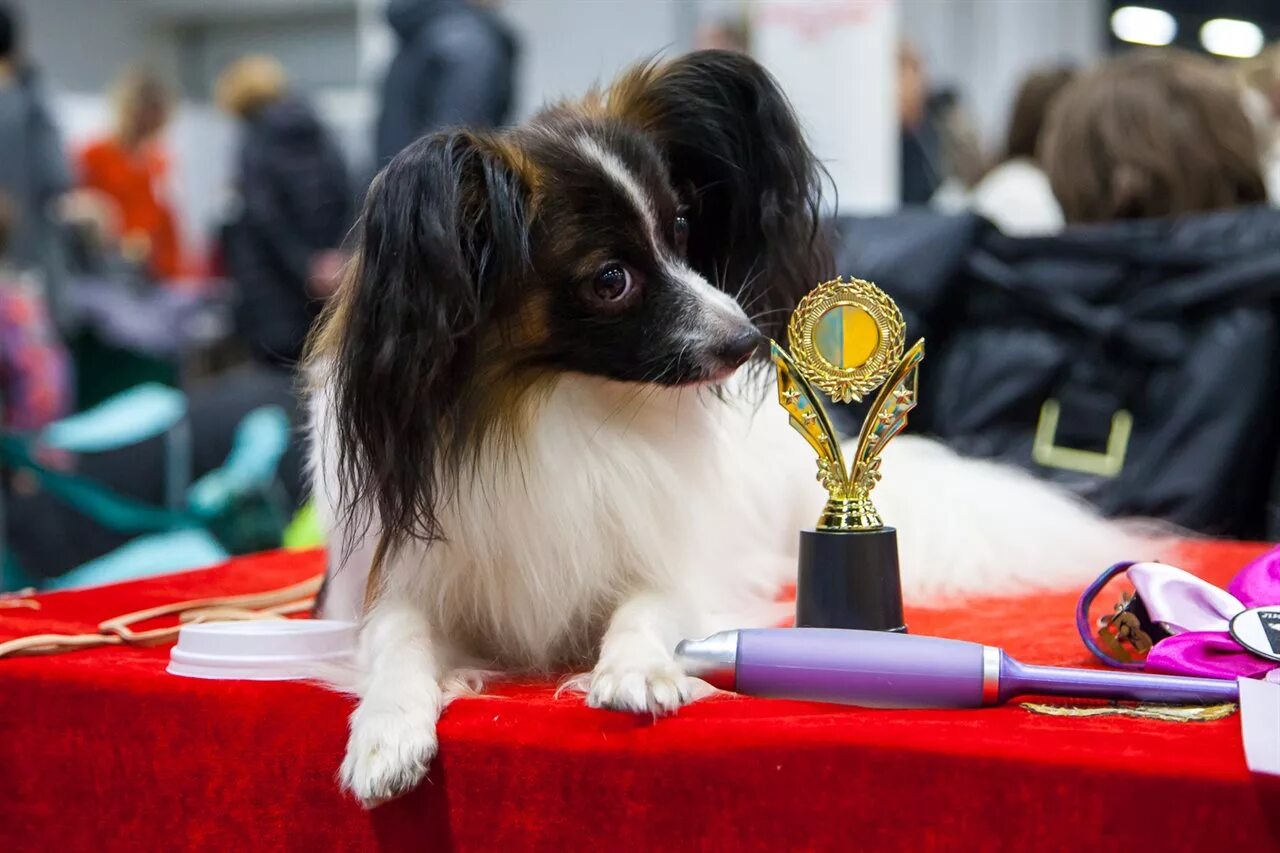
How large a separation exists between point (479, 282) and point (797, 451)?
0.72 m

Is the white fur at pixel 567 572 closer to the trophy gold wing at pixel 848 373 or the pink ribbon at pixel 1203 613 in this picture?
the trophy gold wing at pixel 848 373

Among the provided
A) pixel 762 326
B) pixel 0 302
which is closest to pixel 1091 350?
pixel 762 326

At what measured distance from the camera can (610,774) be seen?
105 cm

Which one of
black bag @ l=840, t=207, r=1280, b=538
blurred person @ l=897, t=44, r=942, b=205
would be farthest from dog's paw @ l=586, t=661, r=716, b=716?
blurred person @ l=897, t=44, r=942, b=205

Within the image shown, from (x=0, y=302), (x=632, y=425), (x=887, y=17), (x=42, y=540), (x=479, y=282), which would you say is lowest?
(x=42, y=540)

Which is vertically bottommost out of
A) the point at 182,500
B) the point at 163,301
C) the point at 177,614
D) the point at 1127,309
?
the point at 182,500

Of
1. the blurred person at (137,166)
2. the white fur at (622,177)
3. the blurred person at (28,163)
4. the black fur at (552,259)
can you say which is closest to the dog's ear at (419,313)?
the black fur at (552,259)

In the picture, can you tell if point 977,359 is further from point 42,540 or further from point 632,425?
point 42,540

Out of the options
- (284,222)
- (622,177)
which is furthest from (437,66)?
(622,177)

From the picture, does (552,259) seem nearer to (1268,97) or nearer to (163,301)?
(1268,97)

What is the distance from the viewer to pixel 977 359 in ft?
8.50

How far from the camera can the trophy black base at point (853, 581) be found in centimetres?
125

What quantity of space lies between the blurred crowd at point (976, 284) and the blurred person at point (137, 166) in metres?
1.11

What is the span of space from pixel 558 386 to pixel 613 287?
12cm
